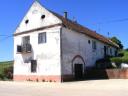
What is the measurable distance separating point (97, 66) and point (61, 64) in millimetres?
10571

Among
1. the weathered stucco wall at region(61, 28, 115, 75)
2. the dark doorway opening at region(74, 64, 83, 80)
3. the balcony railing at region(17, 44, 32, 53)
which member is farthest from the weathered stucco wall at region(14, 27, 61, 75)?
the dark doorway opening at region(74, 64, 83, 80)

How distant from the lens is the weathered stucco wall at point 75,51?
31719 millimetres

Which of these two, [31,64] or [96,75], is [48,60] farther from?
[96,75]

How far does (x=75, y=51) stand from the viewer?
33781 mm

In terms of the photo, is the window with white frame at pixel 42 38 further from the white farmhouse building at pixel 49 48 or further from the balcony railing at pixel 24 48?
the balcony railing at pixel 24 48

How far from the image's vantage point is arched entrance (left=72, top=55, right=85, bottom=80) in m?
33.6

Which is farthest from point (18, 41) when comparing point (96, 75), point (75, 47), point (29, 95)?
point (29, 95)

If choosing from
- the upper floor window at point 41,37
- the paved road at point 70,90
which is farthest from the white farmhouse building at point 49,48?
the paved road at point 70,90

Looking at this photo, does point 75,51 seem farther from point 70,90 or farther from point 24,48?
point 70,90

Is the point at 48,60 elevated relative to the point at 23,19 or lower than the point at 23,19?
lower

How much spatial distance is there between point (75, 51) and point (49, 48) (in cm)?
353

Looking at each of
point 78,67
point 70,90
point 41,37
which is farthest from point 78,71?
point 70,90

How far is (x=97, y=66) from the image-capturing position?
40000 millimetres

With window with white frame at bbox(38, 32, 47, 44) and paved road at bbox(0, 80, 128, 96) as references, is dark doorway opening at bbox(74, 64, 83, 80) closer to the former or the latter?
window with white frame at bbox(38, 32, 47, 44)
